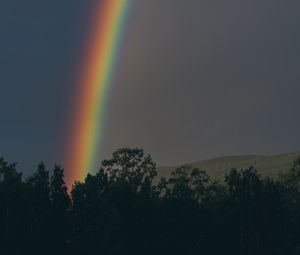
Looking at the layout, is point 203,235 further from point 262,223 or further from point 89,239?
point 89,239

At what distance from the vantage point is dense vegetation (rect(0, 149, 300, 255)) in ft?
314

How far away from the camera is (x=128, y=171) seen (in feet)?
488

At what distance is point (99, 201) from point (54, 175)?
699cm

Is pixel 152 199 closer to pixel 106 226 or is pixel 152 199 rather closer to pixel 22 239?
pixel 106 226

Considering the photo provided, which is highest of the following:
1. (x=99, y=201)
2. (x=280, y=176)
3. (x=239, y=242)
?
(x=280, y=176)

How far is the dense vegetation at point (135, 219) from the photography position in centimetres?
9581

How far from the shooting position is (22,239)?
3718 inches

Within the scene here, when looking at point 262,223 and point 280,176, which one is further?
point 280,176

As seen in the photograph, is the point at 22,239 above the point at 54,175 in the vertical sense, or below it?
below

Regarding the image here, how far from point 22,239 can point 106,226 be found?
10.6 m

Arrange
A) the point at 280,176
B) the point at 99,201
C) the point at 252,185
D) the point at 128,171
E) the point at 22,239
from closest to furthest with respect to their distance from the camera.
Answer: the point at 22,239 → the point at 99,201 → the point at 252,185 → the point at 128,171 → the point at 280,176

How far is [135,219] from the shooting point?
104 metres

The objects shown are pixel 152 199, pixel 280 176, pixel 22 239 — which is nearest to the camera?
pixel 22 239

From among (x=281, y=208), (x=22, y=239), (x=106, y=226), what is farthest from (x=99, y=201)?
(x=281, y=208)
